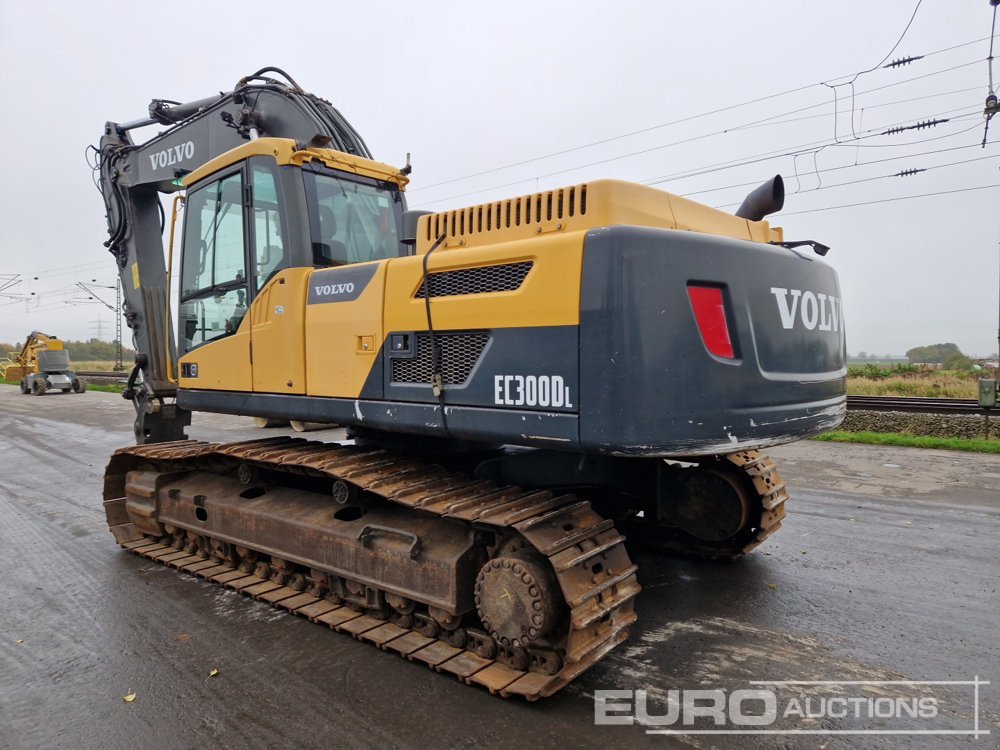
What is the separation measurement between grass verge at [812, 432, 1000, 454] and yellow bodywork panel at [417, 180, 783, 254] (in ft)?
25.4

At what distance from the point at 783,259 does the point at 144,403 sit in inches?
246

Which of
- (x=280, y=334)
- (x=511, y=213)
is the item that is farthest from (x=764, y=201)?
(x=280, y=334)

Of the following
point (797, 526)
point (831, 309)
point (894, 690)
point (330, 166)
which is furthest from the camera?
point (797, 526)

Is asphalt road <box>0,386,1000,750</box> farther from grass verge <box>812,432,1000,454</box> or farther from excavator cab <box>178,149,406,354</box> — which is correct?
grass verge <box>812,432,1000,454</box>

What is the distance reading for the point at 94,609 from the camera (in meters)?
4.30

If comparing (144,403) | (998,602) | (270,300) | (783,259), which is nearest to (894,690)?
(998,602)

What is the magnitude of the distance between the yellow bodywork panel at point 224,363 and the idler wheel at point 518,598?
2384 millimetres

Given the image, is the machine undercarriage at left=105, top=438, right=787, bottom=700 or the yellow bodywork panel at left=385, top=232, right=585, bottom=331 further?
the machine undercarriage at left=105, top=438, right=787, bottom=700

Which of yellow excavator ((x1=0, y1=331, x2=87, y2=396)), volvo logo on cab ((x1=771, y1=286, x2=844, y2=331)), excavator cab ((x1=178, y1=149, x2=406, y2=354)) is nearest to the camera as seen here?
volvo logo on cab ((x1=771, y1=286, x2=844, y2=331))

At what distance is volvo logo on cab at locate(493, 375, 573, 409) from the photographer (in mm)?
2932

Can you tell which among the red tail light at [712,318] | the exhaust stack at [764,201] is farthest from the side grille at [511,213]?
the exhaust stack at [764,201]

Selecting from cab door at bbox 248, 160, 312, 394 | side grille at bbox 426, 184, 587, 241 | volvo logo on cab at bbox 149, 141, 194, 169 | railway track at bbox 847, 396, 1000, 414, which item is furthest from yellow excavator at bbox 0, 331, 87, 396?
side grille at bbox 426, 184, 587, 241

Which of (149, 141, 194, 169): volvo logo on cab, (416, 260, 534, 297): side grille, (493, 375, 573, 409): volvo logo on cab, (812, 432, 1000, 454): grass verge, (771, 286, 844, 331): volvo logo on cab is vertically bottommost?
(812, 432, 1000, 454): grass verge

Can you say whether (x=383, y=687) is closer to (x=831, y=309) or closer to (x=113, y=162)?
(x=831, y=309)
